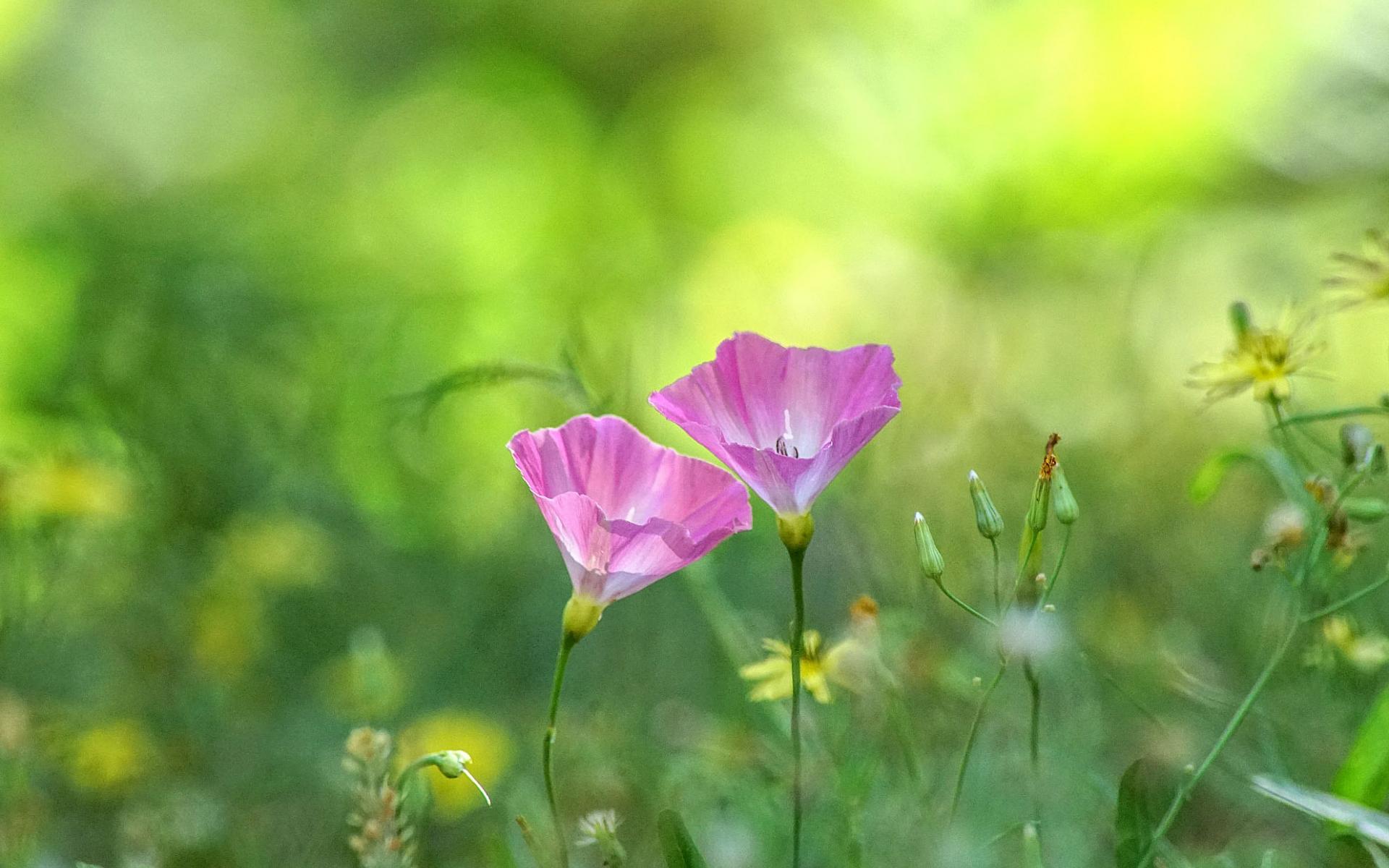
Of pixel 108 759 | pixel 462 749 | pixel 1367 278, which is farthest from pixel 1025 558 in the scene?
pixel 108 759

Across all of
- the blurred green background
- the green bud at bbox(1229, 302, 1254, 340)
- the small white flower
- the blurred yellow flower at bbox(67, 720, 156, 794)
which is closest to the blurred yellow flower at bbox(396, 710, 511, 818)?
the blurred green background

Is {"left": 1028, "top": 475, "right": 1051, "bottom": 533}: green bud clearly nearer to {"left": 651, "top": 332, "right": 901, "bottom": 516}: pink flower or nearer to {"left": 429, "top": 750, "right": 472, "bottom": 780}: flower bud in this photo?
{"left": 651, "top": 332, "right": 901, "bottom": 516}: pink flower

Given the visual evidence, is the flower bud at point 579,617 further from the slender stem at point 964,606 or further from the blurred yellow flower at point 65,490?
the blurred yellow flower at point 65,490

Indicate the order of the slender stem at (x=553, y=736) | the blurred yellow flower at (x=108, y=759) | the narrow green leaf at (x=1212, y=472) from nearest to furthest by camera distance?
1. the slender stem at (x=553, y=736)
2. the narrow green leaf at (x=1212, y=472)
3. the blurred yellow flower at (x=108, y=759)

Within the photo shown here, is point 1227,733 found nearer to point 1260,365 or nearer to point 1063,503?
point 1063,503

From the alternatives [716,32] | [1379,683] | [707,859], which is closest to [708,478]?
[707,859]

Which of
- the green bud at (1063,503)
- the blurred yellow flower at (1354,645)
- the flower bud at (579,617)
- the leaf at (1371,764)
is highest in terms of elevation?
the flower bud at (579,617)

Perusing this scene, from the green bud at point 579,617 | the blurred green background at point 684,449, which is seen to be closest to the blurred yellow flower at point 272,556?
the blurred green background at point 684,449

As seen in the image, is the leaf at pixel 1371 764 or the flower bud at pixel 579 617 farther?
the leaf at pixel 1371 764
